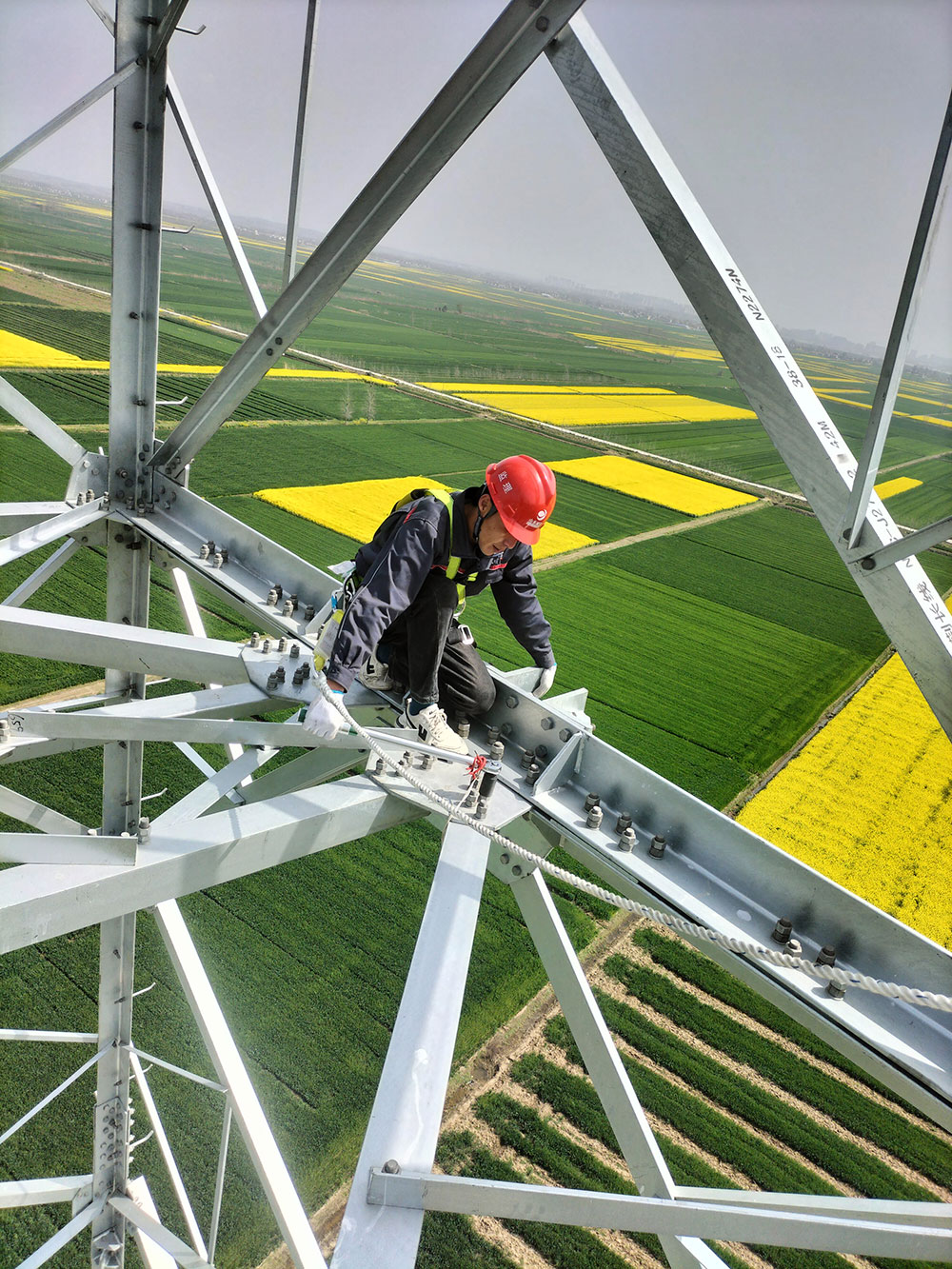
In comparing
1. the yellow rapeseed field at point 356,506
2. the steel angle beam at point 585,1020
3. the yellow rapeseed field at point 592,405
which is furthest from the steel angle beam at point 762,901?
the yellow rapeseed field at point 592,405

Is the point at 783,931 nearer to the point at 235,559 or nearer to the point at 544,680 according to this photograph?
the point at 544,680

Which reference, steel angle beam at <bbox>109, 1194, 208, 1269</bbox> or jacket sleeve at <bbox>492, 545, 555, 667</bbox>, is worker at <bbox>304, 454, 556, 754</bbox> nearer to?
jacket sleeve at <bbox>492, 545, 555, 667</bbox>

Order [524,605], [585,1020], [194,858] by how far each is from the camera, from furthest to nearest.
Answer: [524,605], [585,1020], [194,858]

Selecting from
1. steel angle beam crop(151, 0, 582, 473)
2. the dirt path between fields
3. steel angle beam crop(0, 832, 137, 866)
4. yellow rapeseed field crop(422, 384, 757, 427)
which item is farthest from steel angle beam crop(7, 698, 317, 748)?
yellow rapeseed field crop(422, 384, 757, 427)

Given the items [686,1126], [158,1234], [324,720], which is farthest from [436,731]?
[686,1126]

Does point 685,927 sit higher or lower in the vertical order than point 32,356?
lower

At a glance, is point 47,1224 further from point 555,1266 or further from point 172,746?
point 172,746

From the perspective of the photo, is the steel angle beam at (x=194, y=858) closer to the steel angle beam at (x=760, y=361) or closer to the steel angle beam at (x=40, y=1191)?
the steel angle beam at (x=760, y=361)

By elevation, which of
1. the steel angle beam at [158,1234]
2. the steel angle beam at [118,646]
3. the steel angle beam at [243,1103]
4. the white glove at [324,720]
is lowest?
the steel angle beam at [158,1234]
